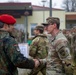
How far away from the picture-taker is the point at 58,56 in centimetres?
630

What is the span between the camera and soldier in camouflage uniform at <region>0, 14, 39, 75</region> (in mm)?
5004

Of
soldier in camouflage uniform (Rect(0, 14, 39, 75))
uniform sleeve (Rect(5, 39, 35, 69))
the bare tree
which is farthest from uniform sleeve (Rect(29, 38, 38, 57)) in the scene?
the bare tree

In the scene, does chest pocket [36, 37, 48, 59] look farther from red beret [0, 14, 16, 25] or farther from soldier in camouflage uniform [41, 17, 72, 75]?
red beret [0, 14, 16, 25]

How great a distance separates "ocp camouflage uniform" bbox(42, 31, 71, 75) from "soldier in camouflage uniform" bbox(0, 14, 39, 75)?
3.37 ft

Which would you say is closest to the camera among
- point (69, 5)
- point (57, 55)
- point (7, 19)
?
point (7, 19)

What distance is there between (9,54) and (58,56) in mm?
1472

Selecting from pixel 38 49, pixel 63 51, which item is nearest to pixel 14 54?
pixel 63 51

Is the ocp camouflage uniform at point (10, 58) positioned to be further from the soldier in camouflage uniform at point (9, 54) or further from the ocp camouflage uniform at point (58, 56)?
the ocp camouflage uniform at point (58, 56)

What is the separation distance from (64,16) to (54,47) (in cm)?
3752

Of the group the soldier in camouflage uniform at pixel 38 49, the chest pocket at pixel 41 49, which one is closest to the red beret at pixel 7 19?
the soldier in camouflage uniform at pixel 38 49

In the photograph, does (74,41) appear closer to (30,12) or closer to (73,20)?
(30,12)

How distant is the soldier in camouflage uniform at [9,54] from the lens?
500 centimetres

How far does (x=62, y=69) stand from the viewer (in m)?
6.35

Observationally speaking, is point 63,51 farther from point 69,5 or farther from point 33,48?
point 69,5
